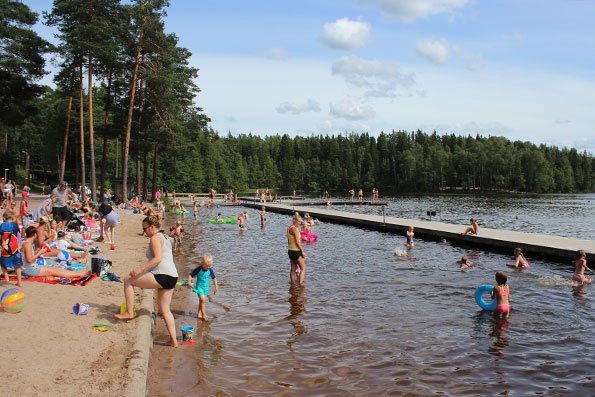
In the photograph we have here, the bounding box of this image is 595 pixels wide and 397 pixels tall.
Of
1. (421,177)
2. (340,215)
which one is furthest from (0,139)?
(421,177)

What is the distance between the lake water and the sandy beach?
2.36 ft

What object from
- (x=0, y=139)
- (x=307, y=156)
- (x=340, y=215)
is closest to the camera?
(x=340, y=215)

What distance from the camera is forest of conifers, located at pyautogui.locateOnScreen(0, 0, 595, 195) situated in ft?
96.8

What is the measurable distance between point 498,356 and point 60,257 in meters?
11.0

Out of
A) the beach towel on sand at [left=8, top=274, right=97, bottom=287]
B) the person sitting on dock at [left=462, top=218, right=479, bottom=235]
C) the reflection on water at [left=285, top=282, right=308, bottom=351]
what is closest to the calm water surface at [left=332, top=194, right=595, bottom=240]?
the person sitting on dock at [left=462, top=218, right=479, bottom=235]

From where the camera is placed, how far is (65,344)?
6676 mm

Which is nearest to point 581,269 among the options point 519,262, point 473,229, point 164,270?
point 519,262

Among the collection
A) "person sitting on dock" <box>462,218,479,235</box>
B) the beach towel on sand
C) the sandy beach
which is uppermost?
"person sitting on dock" <box>462,218,479,235</box>

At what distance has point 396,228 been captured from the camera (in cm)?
2861

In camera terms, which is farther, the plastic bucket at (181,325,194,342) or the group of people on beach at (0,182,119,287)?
the group of people on beach at (0,182,119,287)

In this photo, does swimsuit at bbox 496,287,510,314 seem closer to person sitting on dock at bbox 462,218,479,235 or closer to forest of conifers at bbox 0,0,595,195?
person sitting on dock at bbox 462,218,479,235

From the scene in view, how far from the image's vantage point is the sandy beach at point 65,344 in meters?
5.47

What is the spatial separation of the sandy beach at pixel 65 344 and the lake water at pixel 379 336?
72 cm

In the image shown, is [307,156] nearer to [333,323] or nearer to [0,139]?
[0,139]
